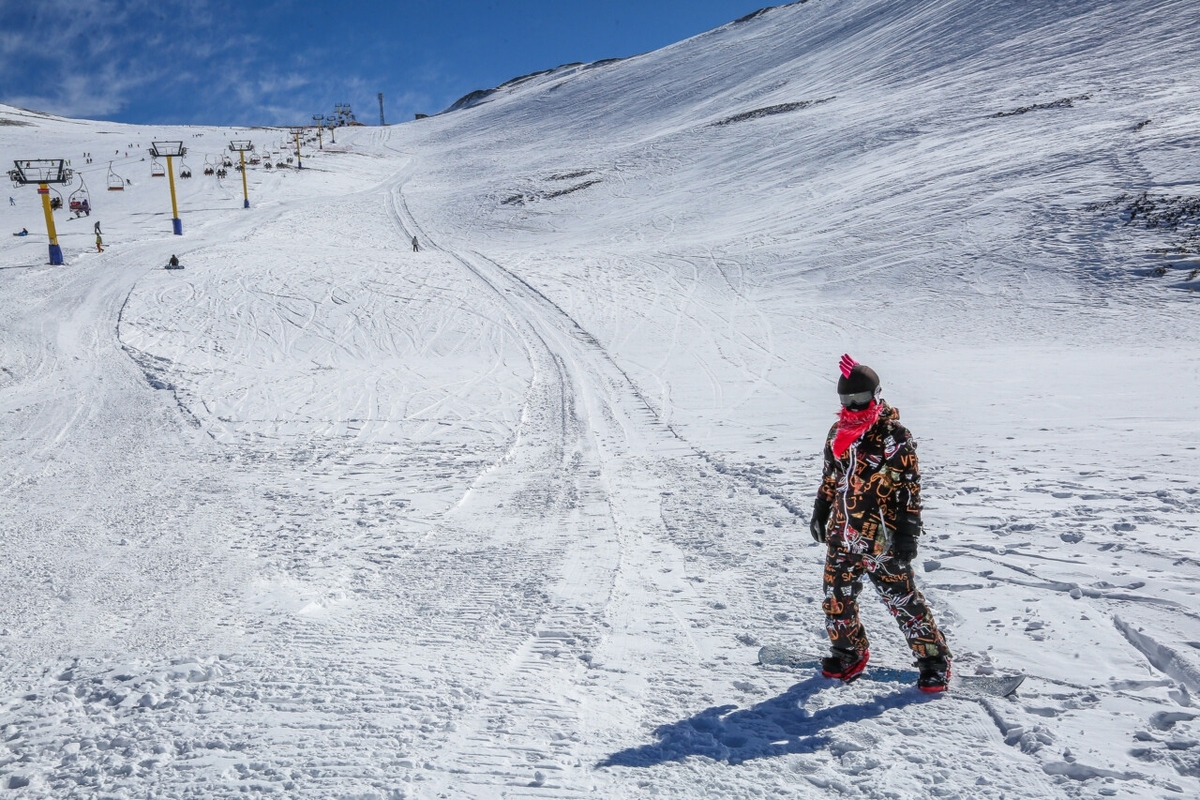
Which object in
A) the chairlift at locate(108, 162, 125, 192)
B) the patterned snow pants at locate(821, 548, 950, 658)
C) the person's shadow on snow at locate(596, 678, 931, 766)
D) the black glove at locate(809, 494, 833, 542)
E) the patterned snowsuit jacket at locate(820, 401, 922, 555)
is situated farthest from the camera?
the chairlift at locate(108, 162, 125, 192)

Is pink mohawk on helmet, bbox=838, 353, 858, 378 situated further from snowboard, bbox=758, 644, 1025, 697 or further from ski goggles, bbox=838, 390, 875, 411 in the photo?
snowboard, bbox=758, 644, 1025, 697

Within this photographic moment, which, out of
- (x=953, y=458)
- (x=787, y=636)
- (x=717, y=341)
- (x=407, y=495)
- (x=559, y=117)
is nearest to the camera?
(x=787, y=636)

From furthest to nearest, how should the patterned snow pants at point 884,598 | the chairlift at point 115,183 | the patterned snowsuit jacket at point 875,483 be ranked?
1. the chairlift at point 115,183
2. the patterned snow pants at point 884,598
3. the patterned snowsuit jacket at point 875,483

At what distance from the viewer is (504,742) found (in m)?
3.50

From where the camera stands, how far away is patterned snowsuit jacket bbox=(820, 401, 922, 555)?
3510 millimetres

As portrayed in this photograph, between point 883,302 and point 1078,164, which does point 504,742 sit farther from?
point 1078,164

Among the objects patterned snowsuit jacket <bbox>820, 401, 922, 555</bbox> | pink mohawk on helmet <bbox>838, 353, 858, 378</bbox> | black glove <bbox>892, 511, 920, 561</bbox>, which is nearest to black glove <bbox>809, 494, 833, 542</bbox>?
patterned snowsuit jacket <bbox>820, 401, 922, 555</bbox>

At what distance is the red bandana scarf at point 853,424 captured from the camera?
3.48m

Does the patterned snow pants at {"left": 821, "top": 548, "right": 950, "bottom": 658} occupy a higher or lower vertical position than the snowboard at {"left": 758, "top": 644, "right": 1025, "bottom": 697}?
higher

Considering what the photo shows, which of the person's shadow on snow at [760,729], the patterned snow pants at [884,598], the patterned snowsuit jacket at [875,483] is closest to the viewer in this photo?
the person's shadow on snow at [760,729]

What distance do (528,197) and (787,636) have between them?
31.5m

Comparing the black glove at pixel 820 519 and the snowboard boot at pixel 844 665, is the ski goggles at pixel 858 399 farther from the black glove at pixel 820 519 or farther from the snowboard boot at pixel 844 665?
the snowboard boot at pixel 844 665

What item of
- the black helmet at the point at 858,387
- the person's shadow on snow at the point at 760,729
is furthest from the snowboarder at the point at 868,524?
the person's shadow on snow at the point at 760,729

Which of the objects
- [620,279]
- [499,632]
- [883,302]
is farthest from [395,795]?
[620,279]
